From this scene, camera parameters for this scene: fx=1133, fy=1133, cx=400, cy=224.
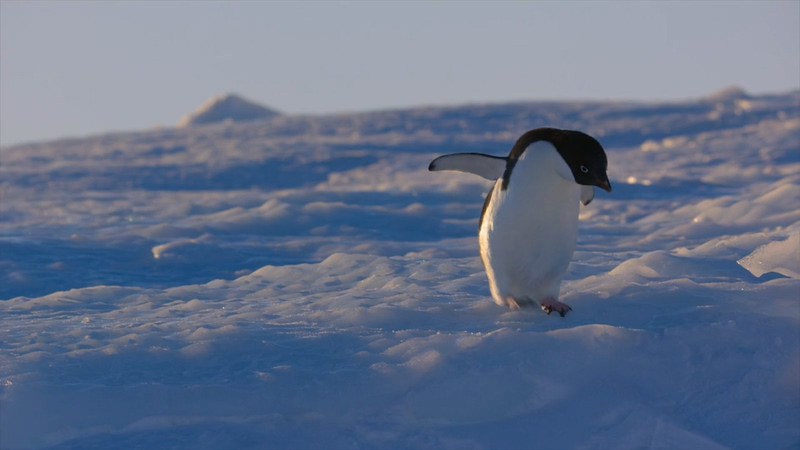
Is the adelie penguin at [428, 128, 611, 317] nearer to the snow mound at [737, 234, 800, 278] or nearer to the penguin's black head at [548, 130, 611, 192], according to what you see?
the penguin's black head at [548, 130, 611, 192]

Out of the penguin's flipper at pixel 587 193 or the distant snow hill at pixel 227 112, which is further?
the distant snow hill at pixel 227 112

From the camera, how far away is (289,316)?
12.9 feet

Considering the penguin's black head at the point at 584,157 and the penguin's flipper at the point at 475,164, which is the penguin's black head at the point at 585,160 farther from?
the penguin's flipper at the point at 475,164

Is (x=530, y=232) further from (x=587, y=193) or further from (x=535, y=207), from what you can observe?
(x=587, y=193)

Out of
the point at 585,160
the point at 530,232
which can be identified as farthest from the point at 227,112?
the point at 585,160

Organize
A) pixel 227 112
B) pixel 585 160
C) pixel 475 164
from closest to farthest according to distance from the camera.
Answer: pixel 585 160 < pixel 475 164 < pixel 227 112

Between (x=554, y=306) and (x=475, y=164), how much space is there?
0.57m

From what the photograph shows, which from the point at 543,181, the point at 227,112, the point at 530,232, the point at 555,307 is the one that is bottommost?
the point at 227,112

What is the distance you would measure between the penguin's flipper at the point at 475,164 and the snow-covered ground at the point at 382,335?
0.47 m

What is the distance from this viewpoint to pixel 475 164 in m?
3.89

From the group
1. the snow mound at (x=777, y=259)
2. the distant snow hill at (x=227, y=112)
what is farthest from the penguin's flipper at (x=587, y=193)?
the distant snow hill at (x=227, y=112)

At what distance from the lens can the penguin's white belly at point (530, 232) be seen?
3.65 metres

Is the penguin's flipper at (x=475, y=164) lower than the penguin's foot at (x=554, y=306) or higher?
higher

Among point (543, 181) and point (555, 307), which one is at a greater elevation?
point (543, 181)
